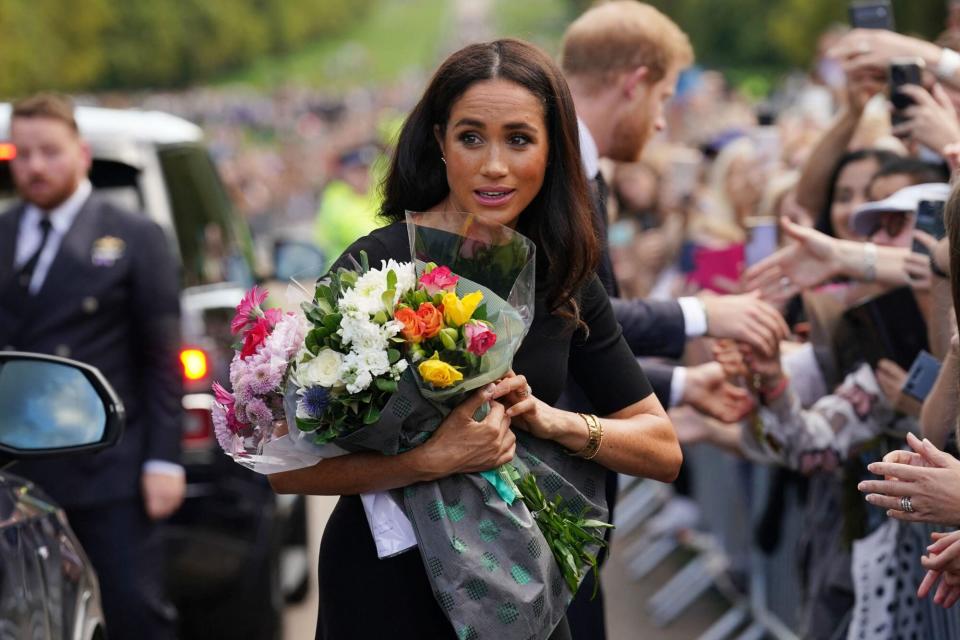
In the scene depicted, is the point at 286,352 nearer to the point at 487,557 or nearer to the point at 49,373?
the point at 487,557

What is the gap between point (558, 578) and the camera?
320cm

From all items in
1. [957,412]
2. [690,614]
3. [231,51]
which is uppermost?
[957,412]

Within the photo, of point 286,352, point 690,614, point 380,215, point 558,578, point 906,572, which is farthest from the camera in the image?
point 690,614

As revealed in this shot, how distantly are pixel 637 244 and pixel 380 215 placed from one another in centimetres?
606

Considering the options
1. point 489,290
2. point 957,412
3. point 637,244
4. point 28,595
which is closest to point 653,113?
point 957,412

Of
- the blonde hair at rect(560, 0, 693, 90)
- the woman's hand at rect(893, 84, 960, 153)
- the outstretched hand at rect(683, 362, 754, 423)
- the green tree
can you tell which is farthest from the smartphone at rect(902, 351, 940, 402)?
the green tree

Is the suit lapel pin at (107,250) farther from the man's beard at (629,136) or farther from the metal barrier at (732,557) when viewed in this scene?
the metal barrier at (732,557)

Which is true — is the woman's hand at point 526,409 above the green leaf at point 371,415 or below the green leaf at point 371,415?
below

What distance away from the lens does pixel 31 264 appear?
18.1 feet

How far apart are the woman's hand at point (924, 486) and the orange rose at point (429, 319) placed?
3.36ft

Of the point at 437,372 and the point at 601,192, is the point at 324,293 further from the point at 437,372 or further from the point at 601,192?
the point at 601,192

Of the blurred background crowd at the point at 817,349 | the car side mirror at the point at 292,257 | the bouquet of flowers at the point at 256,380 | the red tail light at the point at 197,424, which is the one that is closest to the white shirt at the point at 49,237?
the red tail light at the point at 197,424

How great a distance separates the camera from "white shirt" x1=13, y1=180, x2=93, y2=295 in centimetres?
550

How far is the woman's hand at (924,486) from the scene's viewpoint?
10.8ft
